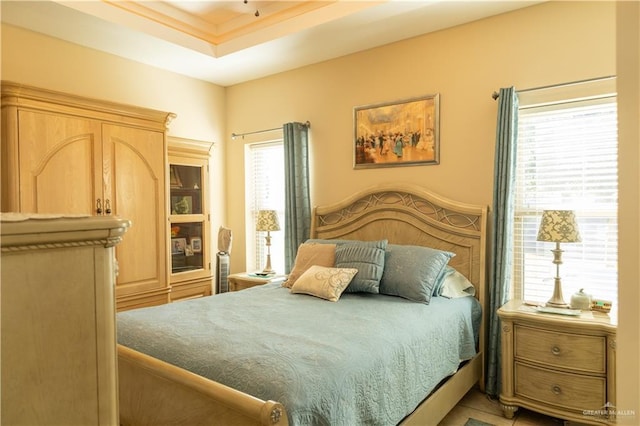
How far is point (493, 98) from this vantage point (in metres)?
Answer: 2.92

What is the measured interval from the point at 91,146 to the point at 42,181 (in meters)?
0.43

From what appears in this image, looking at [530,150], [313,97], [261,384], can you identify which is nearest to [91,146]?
[313,97]

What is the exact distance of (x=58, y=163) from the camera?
282 cm

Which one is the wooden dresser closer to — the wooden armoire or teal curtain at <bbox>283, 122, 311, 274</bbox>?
the wooden armoire

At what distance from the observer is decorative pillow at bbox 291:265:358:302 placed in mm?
2666

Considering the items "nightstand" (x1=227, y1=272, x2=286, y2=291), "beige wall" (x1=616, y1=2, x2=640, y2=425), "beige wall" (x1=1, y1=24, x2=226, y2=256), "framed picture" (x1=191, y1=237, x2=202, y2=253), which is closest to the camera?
"beige wall" (x1=616, y1=2, x2=640, y2=425)

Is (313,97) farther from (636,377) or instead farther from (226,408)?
(636,377)

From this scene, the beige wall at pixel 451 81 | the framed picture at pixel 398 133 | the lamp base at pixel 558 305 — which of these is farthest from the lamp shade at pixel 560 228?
the framed picture at pixel 398 133

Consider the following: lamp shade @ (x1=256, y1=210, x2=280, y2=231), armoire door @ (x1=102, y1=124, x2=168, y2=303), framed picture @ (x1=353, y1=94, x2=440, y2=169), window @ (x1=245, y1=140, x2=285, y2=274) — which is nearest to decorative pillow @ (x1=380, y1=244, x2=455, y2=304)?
framed picture @ (x1=353, y1=94, x2=440, y2=169)

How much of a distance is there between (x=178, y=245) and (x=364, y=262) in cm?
198

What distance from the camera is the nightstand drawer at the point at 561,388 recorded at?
7.47 feet

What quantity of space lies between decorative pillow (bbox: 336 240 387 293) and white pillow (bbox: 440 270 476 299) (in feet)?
1.54

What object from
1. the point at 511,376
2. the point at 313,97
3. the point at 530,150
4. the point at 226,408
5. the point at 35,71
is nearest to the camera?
the point at 226,408

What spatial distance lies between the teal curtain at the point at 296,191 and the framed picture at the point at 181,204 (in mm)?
977
